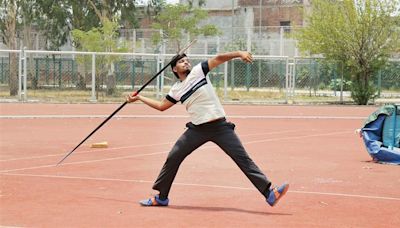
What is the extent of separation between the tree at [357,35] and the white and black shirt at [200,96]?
26.7 metres

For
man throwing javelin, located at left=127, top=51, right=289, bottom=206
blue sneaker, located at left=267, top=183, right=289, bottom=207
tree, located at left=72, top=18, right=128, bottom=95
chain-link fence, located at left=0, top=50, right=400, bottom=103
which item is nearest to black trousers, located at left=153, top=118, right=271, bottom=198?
man throwing javelin, located at left=127, top=51, right=289, bottom=206

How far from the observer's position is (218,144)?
8773mm

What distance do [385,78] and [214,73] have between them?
319 inches

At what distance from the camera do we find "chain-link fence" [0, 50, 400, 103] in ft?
114

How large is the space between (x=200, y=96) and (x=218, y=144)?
564mm

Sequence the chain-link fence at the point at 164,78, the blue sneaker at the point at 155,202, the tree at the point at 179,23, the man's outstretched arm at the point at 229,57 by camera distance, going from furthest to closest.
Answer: the tree at the point at 179,23 < the chain-link fence at the point at 164,78 < the blue sneaker at the point at 155,202 < the man's outstretched arm at the point at 229,57

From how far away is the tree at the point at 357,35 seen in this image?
113 ft

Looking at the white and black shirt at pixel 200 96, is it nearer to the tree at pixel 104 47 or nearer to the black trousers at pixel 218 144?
the black trousers at pixel 218 144

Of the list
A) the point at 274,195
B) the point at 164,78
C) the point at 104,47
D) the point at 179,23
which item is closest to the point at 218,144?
the point at 274,195

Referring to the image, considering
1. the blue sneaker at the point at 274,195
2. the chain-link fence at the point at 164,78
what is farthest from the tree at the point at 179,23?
the blue sneaker at the point at 274,195

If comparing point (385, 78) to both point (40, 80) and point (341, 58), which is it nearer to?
point (341, 58)

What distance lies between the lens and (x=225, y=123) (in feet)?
28.7

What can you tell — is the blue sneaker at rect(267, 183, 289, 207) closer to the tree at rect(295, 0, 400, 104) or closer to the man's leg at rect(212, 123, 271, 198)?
the man's leg at rect(212, 123, 271, 198)

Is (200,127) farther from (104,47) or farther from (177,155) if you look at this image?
(104,47)
